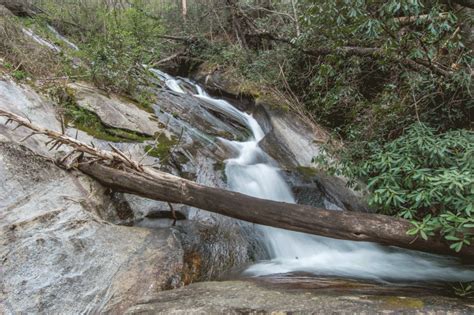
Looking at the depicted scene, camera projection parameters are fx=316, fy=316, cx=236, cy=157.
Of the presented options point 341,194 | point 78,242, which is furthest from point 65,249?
point 341,194

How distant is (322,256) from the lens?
4.99m

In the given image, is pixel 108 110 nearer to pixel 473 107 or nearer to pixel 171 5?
pixel 473 107

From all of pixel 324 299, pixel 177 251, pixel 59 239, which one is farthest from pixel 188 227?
pixel 324 299

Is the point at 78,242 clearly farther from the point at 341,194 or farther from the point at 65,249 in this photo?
the point at 341,194

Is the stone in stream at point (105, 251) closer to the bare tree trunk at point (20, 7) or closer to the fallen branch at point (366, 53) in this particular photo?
the fallen branch at point (366, 53)

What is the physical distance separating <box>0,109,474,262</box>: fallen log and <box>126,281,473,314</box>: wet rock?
25.7 inches

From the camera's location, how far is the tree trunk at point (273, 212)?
11.1ft

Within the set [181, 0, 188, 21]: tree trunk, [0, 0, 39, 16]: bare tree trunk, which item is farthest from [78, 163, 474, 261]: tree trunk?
[181, 0, 188, 21]: tree trunk

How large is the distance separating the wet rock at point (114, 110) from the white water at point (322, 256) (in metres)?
1.86

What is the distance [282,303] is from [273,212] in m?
1.21

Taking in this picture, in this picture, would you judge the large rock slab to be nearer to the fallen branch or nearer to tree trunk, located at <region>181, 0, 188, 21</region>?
the fallen branch

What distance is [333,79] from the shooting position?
7.28 metres

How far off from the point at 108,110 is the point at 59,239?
3506mm

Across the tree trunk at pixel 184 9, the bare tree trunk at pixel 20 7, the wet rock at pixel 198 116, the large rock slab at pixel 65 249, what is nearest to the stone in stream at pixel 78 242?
the large rock slab at pixel 65 249
